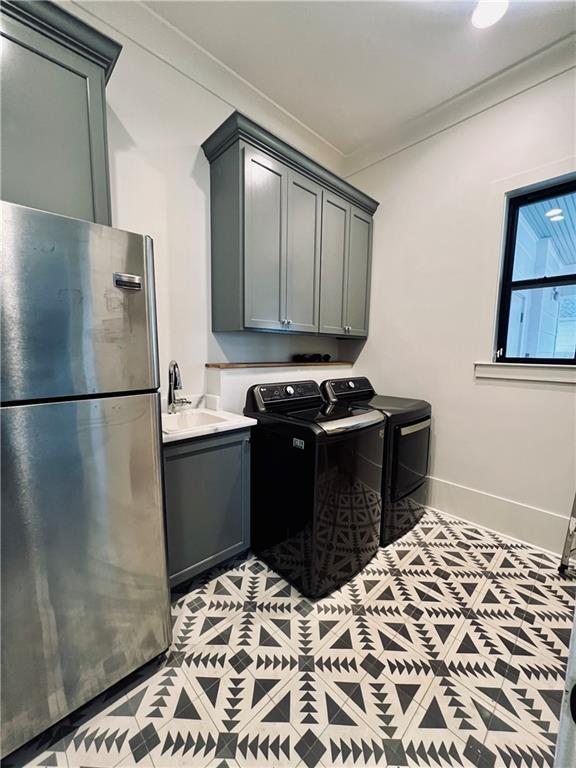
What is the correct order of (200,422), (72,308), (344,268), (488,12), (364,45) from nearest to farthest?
1. (72,308)
2. (488,12)
3. (364,45)
4. (200,422)
5. (344,268)

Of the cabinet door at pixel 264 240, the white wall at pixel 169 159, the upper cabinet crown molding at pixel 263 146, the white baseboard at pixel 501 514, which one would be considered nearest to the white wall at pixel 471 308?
the white baseboard at pixel 501 514

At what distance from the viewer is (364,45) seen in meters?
1.90

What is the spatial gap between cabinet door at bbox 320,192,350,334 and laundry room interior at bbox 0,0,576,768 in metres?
0.03

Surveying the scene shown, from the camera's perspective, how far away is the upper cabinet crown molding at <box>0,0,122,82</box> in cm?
108

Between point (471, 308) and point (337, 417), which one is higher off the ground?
point (471, 308)

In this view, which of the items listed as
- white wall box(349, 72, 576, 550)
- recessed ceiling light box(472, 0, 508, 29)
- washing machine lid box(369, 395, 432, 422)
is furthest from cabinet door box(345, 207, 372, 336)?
recessed ceiling light box(472, 0, 508, 29)

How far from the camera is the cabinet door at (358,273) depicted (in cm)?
269

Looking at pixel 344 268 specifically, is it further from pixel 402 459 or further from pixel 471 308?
pixel 402 459

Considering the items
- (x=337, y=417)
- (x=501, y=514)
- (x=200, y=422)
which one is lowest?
(x=501, y=514)

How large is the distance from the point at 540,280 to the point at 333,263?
1.42m

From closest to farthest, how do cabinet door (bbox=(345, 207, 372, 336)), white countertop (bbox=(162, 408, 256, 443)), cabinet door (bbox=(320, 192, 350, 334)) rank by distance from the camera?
1. white countertop (bbox=(162, 408, 256, 443))
2. cabinet door (bbox=(320, 192, 350, 334))
3. cabinet door (bbox=(345, 207, 372, 336))

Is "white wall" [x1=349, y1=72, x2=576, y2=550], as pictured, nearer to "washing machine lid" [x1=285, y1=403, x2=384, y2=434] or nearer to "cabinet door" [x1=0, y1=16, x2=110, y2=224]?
"washing machine lid" [x1=285, y1=403, x2=384, y2=434]

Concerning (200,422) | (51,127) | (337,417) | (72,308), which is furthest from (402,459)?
(51,127)

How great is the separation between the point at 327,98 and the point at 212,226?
1.32 meters
